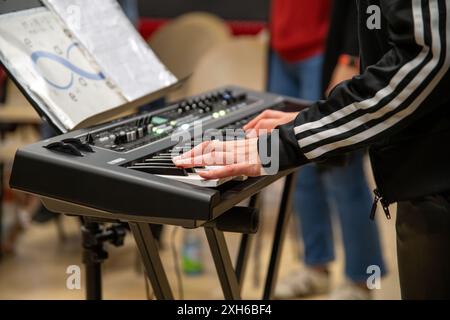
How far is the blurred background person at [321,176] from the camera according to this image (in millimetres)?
2570

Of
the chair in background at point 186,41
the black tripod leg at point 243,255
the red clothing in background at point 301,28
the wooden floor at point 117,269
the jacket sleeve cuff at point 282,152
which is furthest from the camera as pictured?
the chair in background at point 186,41

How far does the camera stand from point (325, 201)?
9.46ft

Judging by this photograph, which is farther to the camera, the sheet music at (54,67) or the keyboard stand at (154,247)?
the sheet music at (54,67)

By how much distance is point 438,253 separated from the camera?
135 cm

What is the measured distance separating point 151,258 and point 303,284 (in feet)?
4.47

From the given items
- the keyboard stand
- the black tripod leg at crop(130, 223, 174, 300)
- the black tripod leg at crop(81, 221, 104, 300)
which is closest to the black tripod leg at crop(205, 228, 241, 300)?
the keyboard stand

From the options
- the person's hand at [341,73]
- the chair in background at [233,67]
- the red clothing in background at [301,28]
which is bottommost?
the person's hand at [341,73]

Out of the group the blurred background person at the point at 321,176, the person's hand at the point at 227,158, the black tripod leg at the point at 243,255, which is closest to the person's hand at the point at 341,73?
the blurred background person at the point at 321,176

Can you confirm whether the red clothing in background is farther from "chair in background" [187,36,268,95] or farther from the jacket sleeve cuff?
the jacket sleeve cuff

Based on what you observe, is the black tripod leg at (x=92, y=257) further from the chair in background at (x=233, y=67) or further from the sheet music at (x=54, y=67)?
the chair in background at (x=233, y=67)

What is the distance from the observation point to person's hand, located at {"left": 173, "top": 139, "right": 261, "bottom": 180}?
1.29m

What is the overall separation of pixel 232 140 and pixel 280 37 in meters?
1.49

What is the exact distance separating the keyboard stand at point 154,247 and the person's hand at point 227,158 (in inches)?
4.5

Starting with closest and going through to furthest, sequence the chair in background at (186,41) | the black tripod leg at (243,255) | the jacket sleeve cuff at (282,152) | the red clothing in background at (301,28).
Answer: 1. the jacket sleeve cuff at (282,152)
2. the black tripod leg at (243,255)
3. the red clothing in background at (301,28)
4. the chair in background at (186,41)
